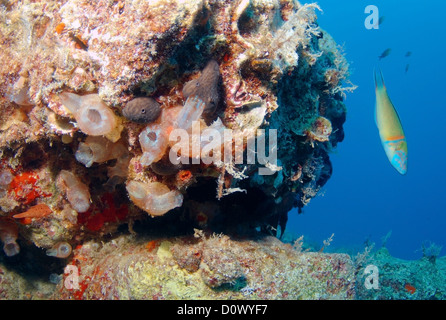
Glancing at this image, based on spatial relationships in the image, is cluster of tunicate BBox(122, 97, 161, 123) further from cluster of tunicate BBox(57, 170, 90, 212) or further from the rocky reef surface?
cluster of tunicate BBox(57, 170, 90, 212)

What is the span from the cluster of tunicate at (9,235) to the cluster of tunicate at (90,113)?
6.97ft

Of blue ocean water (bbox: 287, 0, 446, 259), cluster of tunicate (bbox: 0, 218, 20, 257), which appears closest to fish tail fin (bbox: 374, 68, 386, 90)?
cluster of tunicate (bbox: 0, 218, 20, 257)

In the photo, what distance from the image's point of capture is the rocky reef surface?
2.14m

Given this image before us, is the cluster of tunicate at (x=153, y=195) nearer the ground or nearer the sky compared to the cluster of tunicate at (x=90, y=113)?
nearer the ground

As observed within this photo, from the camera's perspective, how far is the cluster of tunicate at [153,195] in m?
2.41

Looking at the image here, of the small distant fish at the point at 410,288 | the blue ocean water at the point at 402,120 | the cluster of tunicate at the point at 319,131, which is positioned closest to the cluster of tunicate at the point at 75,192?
the cluster of tunicate at the point at 319,131

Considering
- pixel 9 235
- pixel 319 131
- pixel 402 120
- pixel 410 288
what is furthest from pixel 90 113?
pixel 402 120

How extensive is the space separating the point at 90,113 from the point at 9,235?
8.18 ft

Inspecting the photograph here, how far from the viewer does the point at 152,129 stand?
224cm

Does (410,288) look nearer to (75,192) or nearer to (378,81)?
(378,81)

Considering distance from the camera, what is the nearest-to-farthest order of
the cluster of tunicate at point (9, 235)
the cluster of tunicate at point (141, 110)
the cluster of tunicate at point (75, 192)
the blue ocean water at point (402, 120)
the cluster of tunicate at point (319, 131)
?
the cluster of tunicate at point (141, 110), the cluster of tunicate at point (75, 192), the cluster of tunicate at point (9, 235), the cluster of tunicate at point (319, 131), the blue ocean water at point (402, 120)

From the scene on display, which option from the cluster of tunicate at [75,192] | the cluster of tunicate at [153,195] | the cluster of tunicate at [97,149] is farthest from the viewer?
the cluster of tunicate at [75,192]

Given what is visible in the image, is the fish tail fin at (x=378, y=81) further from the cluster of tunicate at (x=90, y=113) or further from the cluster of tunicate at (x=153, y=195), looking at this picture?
the cluster of tunicate at (x=90, y=113)
